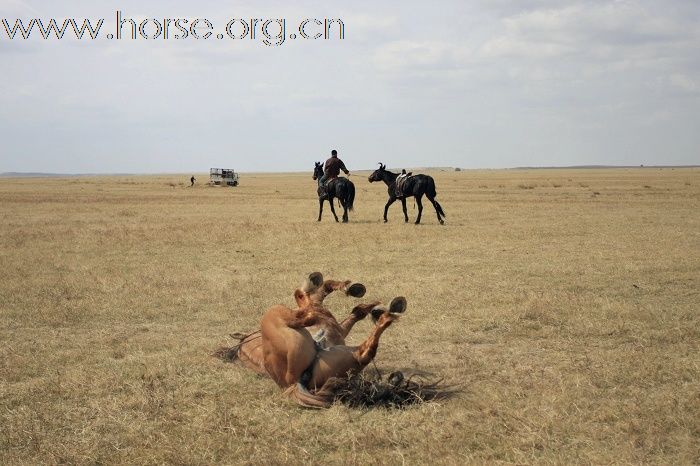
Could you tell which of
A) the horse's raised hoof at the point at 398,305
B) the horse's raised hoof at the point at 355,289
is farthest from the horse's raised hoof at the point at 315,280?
the horse's raised hoof at the point at 398,305

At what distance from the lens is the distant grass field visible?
4.34 m

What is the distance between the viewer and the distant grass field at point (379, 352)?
14.2ft

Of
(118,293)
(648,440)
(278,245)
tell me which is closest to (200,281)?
(118,293)

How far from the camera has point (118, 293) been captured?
9.55 metres

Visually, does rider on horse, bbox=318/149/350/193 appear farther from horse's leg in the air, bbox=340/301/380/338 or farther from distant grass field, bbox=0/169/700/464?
horse's leg in the air, bbox=340/301/380/338

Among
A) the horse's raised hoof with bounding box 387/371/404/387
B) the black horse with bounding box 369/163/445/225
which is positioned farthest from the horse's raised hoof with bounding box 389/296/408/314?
the black horse with bounding box 369/163/445/225

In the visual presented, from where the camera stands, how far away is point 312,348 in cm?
489

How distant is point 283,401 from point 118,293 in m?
5.41

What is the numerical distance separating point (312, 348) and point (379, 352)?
1.82 m

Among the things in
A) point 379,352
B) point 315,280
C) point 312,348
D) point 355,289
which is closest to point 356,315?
point 355,289

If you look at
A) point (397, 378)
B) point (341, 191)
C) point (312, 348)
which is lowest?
point (397, 378)

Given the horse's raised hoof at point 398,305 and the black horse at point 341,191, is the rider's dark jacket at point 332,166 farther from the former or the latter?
the horse's raised hoof at point 398,305

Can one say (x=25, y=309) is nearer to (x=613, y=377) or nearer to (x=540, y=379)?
(x=540, y=379)

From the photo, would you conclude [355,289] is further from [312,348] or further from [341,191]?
[341,191]
